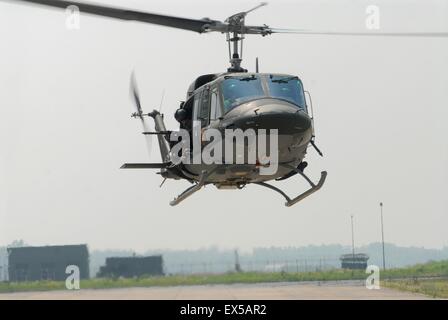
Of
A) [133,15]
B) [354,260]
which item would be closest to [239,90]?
[133,15]

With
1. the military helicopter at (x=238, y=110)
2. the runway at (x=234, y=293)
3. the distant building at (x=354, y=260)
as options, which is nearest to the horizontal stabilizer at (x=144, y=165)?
the military helicopter at (x=238, y=110)

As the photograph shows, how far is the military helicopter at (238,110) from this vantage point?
15.7m

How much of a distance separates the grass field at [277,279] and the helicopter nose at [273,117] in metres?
13.3

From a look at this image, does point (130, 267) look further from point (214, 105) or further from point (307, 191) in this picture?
point (214, 105)

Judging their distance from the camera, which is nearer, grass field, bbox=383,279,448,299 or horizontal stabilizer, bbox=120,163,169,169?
horizontal stabilizer, bbox=120,163,169,169

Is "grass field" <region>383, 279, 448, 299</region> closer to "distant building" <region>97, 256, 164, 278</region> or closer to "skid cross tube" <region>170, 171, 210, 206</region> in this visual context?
"distant building" <region>97, 256, 164, 278</region>

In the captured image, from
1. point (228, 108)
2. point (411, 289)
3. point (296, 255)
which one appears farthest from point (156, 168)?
point (411, 289)

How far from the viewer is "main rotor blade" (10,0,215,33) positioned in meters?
15.2

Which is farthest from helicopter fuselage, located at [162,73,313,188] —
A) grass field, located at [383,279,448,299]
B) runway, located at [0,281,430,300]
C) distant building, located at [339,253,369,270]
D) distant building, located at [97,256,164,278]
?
distant building, located at [339,253,369,270]

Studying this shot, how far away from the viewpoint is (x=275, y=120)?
1548cm

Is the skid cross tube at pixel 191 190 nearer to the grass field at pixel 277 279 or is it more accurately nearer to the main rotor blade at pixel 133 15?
the main rotor blade at pixel 133 15

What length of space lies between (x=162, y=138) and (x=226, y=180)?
11.7 ft

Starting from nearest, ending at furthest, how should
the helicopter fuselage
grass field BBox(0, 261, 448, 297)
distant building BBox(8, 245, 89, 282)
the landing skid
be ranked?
the helicopter fuselage
the landing skid
distant building BBox(8, 245, 89, 282)
grass field BBox(0, 261, 448, 297)

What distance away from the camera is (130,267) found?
29.4 m
